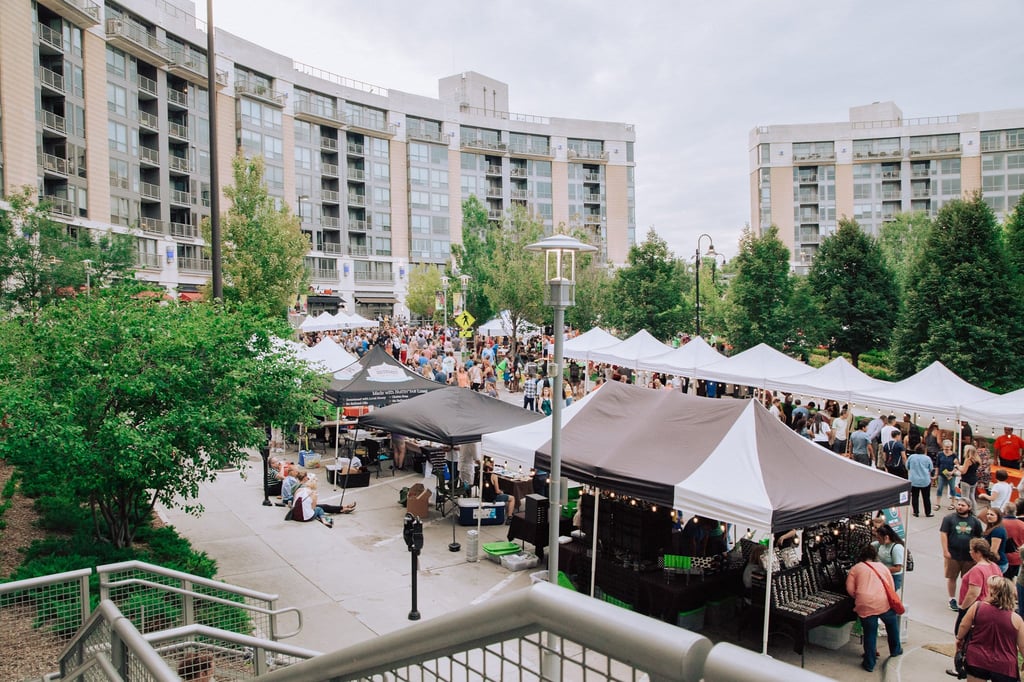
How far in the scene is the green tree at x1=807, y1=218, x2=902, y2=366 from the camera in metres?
34.6

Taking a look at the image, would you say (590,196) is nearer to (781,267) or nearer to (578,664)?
(781,267)

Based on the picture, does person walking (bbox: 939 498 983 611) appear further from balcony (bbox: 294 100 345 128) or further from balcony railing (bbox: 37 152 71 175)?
balcony (bbox: 294 100 345 128)

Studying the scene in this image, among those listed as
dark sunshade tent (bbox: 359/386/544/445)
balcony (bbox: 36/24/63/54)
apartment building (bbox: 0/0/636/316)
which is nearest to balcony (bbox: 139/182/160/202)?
apartment building (bbox: 0/0/636/316)

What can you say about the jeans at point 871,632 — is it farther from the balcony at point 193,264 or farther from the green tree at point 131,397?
the balcony at point 193,264

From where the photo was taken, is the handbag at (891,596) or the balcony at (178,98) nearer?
the handbag at (891,596)

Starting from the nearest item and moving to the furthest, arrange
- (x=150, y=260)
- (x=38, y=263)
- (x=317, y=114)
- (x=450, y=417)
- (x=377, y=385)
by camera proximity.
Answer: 1. (x=450, y=417)
2. (x=377, y=385)
3. (x=38, y=263)
4. (x=150, y=260)
5. (x=317, y=114)

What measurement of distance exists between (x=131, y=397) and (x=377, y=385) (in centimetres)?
865

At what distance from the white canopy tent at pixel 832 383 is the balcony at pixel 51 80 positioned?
44433 mm

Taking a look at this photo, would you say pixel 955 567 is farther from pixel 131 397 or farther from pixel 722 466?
pixel 131 397

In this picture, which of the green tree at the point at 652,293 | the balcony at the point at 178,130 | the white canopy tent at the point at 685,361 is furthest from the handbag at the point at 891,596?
the balcony at the point at 178,130

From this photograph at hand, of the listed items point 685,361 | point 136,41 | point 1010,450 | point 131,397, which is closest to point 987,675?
point 131,397

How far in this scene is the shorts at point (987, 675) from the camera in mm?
6613

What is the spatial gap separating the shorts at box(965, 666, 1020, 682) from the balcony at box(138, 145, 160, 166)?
2255 inches

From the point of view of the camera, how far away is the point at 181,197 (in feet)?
A: 183
